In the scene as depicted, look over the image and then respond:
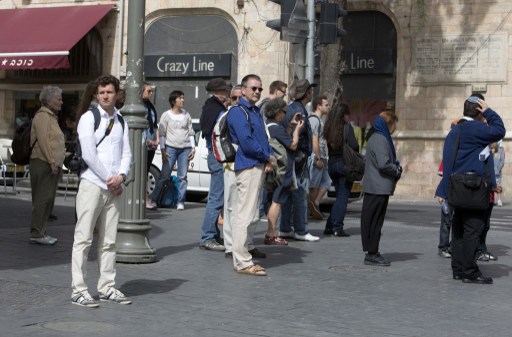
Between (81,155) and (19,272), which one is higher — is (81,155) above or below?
above

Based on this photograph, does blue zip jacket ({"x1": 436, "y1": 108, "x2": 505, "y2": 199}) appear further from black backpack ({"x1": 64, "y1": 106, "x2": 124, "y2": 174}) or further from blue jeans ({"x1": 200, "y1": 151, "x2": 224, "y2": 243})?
black backpack ({"x1": 64, "y1": 106, "x2": 124, "y2": 174})

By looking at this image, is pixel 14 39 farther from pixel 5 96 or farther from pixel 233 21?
pixel 233 21

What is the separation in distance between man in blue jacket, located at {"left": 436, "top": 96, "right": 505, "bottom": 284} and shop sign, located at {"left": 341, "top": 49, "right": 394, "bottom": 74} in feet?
52.8

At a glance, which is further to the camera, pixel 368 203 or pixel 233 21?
pixel 233 21

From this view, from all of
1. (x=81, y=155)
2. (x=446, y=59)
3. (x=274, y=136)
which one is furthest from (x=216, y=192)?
(x=446, y=59)

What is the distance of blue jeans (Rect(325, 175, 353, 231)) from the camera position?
14023 millimetres

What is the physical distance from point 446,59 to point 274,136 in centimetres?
1386

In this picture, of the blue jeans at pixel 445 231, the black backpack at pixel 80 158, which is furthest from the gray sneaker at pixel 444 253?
the black backpack at pixel 80 158

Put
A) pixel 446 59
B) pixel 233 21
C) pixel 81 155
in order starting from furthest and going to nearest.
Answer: pixel 233 21 → pixel 446 59 → pixel 81 155

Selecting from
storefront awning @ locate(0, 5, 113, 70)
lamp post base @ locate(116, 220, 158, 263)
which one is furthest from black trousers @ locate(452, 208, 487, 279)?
storefront awning @ locate(0, 5, 113, 70)

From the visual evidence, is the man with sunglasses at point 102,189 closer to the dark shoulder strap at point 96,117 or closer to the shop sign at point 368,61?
the dark shoulder strap at point 96,117

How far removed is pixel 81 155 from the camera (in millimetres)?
8242

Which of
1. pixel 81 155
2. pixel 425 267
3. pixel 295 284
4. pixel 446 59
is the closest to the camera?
pixel 81 155

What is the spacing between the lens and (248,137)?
10.2 metres
